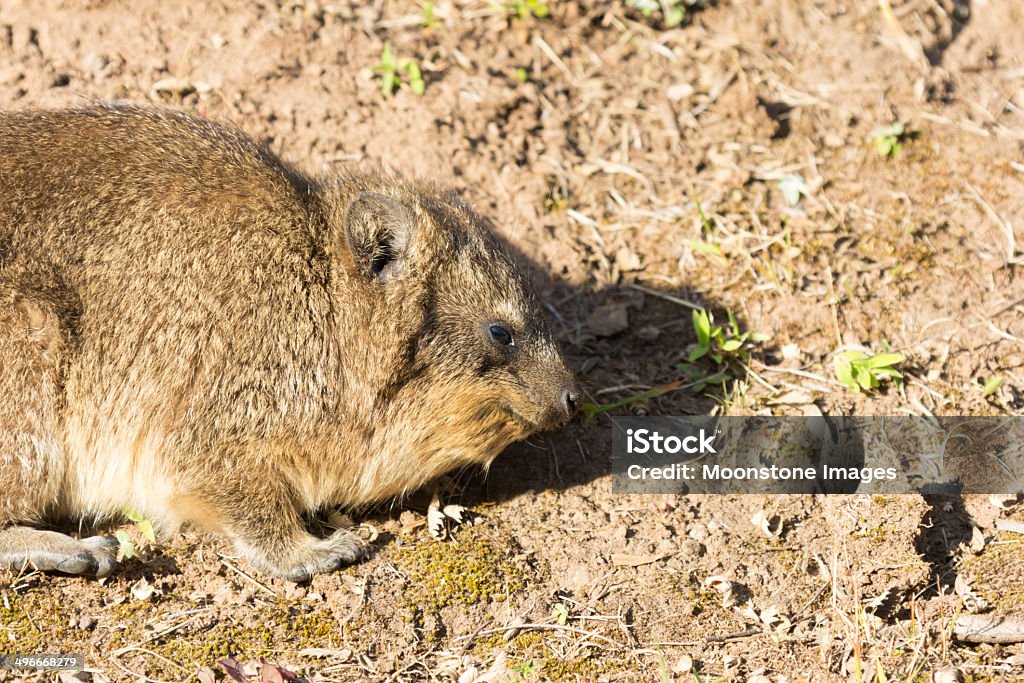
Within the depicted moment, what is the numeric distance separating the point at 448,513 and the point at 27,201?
2607 mm

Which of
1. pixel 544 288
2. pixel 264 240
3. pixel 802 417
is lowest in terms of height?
pixel 802 417

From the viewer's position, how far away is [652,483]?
581cm

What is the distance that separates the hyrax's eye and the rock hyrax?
0.04 feet

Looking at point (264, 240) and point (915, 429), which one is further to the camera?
point (915, 429)

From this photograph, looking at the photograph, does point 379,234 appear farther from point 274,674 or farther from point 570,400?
point 274,674

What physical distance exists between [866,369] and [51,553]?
14.9ft

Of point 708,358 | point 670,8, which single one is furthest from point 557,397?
point 670,8

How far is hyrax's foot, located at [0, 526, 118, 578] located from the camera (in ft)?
16.5

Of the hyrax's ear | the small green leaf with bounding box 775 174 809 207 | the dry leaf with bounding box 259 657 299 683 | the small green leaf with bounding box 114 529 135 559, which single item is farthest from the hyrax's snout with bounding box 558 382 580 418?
the small green leaf with bounding box 775 174 809 207

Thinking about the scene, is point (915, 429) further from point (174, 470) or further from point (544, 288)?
point (174, 470)

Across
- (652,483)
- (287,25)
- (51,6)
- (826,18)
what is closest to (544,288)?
(652,483)

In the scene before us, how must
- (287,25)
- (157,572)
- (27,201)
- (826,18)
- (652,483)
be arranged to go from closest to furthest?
1. (27,201)
2. (157,572)
3. (652,483)
4. (287,25)
5. (826,18)

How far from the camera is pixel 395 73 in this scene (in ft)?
24.0

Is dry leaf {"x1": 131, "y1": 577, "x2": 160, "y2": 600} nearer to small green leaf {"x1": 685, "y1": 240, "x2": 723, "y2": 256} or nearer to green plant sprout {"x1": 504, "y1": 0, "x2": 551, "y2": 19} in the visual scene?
small green leaf {"x1": 685, "y1": 240, "x2": 723, "y2": 256}
